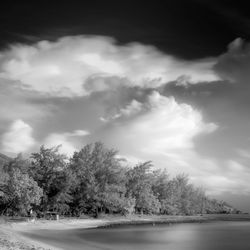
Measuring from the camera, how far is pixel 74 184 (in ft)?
330

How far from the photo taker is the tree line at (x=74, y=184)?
75.1 m

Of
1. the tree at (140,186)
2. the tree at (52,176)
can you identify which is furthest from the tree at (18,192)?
the tree at (140,186)

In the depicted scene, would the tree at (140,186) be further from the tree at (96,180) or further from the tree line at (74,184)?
the tree at (96,180)

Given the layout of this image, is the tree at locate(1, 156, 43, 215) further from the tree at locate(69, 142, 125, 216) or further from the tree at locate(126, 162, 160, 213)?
the tree at locate(126, 162, 160, 213)

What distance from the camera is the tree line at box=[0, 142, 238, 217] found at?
7512 cm

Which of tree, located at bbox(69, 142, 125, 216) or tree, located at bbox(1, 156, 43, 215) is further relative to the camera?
tree, located at bbox(69, 142, 125, 216)

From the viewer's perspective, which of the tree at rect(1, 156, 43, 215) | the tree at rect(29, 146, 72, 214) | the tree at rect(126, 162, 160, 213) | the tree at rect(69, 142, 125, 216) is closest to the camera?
the tree at rect(1, 156, 43, 215)

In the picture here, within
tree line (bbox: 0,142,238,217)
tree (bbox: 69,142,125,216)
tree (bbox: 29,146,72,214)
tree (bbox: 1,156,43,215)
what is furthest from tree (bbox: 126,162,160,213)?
tree (bbox: 1,156,43,215)

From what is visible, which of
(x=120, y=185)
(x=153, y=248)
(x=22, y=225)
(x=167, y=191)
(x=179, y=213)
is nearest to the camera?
(x=153, y=248)

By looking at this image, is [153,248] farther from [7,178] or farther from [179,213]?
[179,213]

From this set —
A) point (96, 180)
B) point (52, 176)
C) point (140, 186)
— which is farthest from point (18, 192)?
point (140, 186)

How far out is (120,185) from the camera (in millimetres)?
116250

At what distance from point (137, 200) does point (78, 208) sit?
32575 millimetres

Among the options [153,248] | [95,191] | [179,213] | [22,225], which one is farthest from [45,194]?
[179,213]
